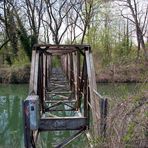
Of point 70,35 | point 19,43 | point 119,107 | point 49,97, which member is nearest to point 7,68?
point 19,43

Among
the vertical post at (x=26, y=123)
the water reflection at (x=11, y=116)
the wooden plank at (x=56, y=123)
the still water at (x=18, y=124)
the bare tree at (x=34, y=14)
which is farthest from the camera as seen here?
the bare tree at (x=34, y=14)

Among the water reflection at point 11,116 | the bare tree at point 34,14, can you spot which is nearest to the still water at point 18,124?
the water reflection at point 11,116

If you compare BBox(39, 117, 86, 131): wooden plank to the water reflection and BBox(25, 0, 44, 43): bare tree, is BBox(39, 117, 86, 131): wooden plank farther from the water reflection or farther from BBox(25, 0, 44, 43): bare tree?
BBox(25, 0, 44, 43): bare tree

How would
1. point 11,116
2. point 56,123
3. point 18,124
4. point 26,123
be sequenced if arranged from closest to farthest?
point 26,123 < point 56,123 < point 18,124 < point 11,116

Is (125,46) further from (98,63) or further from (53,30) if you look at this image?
(53,30)

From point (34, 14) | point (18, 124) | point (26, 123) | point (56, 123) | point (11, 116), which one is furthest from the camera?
point (34, 14)

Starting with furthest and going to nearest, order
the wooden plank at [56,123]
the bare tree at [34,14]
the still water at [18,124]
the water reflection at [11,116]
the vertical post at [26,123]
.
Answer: the bare tree at [34,14], the water reflection at [11,116], the wooden plank at [56,123], the still water at [18,124], the vertical post at [26,123]

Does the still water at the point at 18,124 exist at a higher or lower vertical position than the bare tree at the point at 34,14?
lower

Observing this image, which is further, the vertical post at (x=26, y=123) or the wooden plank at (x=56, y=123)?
the wooden plank at (x=56, y=123)

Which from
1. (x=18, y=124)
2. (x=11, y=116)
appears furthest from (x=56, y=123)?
(x=11, y=116)

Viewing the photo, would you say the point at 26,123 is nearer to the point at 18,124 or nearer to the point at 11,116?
the point at 18,124

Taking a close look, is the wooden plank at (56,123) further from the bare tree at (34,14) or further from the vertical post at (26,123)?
the bare tree at (34,14)

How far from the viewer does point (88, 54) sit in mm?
7551

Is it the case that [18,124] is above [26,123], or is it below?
below
